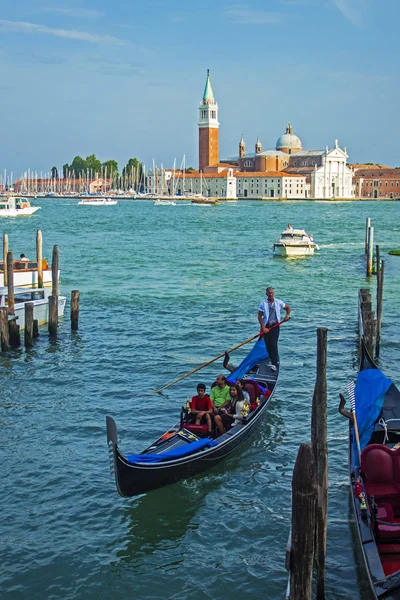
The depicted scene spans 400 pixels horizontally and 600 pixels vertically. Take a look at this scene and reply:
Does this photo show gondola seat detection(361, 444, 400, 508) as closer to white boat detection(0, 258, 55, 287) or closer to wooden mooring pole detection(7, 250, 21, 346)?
wooden mooring pole detection(7, 250, 21, 346)

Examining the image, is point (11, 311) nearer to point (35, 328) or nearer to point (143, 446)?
point (35, 328)

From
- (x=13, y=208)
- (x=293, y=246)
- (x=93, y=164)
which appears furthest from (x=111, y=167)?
(x=293, y=246)

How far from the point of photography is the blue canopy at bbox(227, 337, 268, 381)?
9.84m

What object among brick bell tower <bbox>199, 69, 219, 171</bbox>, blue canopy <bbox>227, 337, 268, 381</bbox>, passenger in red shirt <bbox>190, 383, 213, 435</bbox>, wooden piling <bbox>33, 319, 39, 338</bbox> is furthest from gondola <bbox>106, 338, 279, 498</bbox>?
brick bell tower <bbox>199, 69, 219, 171</bbox>

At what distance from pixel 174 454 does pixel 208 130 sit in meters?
117

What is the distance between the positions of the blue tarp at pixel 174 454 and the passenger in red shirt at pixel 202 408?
1.04ft

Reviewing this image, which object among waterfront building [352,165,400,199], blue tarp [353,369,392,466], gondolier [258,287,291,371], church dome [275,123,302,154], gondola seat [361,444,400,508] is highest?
church dome [275,123,302,154]

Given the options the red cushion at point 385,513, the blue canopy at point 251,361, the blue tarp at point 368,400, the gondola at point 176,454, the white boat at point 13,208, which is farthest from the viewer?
the white boat at point 13,208

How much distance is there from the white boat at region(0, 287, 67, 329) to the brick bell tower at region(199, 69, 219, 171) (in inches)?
4269

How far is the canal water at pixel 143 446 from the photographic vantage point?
6098mm

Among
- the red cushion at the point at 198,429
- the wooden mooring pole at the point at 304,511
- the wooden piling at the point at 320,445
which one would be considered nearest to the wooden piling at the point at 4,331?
the red cushion at the point at 198,429

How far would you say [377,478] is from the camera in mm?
6117

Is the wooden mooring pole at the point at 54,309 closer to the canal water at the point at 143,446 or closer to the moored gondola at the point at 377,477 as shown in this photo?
the canal water at the point at 143,446

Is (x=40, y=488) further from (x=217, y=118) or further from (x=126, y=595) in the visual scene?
(x=217, y=118)
